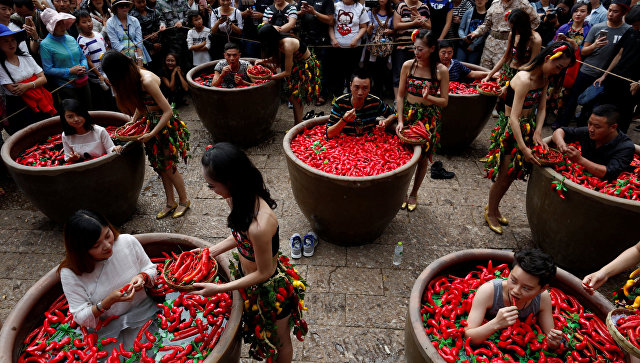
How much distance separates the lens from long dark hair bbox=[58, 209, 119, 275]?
240 cm

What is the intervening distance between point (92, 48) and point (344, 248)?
5231 millimetres

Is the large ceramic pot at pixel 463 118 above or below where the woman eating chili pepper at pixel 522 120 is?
below

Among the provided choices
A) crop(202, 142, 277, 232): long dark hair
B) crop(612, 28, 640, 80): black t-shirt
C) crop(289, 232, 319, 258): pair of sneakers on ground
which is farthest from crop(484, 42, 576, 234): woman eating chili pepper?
crop(202, 142, 277, 232): long dark hair

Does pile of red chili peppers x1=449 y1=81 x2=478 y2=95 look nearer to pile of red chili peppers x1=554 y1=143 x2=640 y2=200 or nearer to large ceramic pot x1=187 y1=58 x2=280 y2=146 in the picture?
pile of red chili peppers x1=554 y1=143 x2=640 y2=200

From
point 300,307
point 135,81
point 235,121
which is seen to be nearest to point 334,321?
point 300,307

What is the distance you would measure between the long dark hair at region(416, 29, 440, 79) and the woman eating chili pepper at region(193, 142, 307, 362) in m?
2.88

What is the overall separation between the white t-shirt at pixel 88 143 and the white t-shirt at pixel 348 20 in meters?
4.85

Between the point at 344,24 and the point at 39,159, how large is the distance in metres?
5.51

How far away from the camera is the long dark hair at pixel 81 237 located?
240 centimetres

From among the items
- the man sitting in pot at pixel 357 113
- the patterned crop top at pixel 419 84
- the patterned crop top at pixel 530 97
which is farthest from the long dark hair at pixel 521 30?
the man sitting in pot at pixel 357 113

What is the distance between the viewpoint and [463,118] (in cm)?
615

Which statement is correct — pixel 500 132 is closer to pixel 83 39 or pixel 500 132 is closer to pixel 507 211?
pixel 507 211

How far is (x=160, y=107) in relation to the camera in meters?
4.49

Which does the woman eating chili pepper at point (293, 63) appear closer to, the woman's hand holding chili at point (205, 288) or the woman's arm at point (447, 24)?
the woman's arm at point (447, 24)
